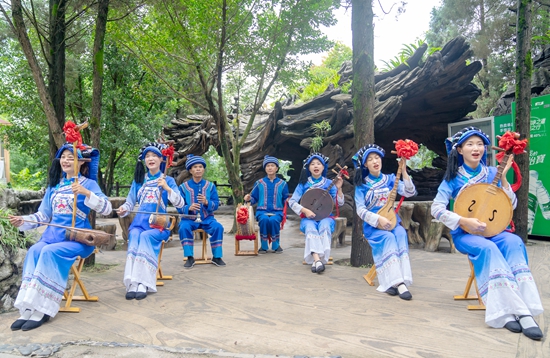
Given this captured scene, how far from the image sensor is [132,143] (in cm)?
1438

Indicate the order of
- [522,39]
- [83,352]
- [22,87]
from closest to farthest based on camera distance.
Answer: [83,352]
[522,39]
[22,87]

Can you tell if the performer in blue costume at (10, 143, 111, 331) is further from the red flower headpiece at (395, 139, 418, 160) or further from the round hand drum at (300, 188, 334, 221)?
the red flower headpiece at (395, 139, 418, 160)

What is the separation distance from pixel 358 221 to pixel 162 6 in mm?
5121

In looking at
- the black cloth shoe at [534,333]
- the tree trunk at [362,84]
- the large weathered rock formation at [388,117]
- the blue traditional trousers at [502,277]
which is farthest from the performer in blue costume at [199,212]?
the large weathered rock formation at [388,117]

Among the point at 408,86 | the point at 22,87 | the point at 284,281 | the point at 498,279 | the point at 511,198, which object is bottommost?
the point at 284,281

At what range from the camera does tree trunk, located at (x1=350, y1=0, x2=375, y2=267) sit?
226 inches

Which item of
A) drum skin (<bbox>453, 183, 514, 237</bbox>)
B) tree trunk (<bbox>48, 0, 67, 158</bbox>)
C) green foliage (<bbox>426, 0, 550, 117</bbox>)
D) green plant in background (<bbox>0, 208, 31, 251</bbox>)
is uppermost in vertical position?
green foliage (<bbox>426, 0, 550, 117</bbox>)

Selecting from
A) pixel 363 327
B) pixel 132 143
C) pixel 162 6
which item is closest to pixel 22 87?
pixel 132 143

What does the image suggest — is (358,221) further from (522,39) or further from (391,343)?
(522,39)

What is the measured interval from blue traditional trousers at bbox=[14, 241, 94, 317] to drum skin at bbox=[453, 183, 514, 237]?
142 inches

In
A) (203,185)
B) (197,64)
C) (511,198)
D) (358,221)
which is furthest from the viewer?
(197,64)

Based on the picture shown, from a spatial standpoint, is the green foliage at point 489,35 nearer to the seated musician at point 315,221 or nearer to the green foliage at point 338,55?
the green foliage at point 338,55

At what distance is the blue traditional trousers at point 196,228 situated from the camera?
5.96 meters

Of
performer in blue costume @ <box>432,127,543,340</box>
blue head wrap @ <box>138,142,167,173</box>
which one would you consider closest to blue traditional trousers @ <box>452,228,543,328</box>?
performer in blue costume @ <box>432,127,543,340</box>
